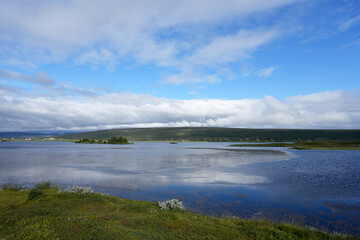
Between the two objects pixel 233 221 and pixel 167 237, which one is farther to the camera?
pixel 233 221

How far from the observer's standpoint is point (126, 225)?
1253 centimetres

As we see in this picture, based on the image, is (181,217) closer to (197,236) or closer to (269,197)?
(197,236)

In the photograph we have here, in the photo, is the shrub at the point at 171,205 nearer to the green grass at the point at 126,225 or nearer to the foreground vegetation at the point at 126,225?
the foreground vegetation at the point at 126,225

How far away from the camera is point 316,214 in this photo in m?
17.1

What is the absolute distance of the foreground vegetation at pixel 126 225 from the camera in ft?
34.3

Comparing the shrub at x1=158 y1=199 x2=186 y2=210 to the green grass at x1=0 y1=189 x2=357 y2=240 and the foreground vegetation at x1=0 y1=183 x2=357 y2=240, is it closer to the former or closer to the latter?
the foreground vegetation at x1=0 y1=183 x2=357 y2=240

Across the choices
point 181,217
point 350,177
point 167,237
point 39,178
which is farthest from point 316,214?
point 39,178

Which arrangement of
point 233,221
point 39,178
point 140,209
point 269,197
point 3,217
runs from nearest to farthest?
point 3,217, point 233,221, point 140,209, point 269,197, point 39,178

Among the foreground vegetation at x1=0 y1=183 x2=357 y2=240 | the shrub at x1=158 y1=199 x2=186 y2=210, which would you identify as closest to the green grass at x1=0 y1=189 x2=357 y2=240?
the foreground vegetation at x1=0 y1=183 x2=357 y2=240

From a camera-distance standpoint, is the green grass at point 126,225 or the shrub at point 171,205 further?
the shrub at point 171,205

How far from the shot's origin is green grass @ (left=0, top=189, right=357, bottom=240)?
34.3 ft

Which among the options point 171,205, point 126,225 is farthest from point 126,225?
point 171,205

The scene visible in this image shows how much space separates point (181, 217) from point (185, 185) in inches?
526

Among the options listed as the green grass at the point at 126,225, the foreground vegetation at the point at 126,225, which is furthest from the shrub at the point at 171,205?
the green grass at the point at 126,225
